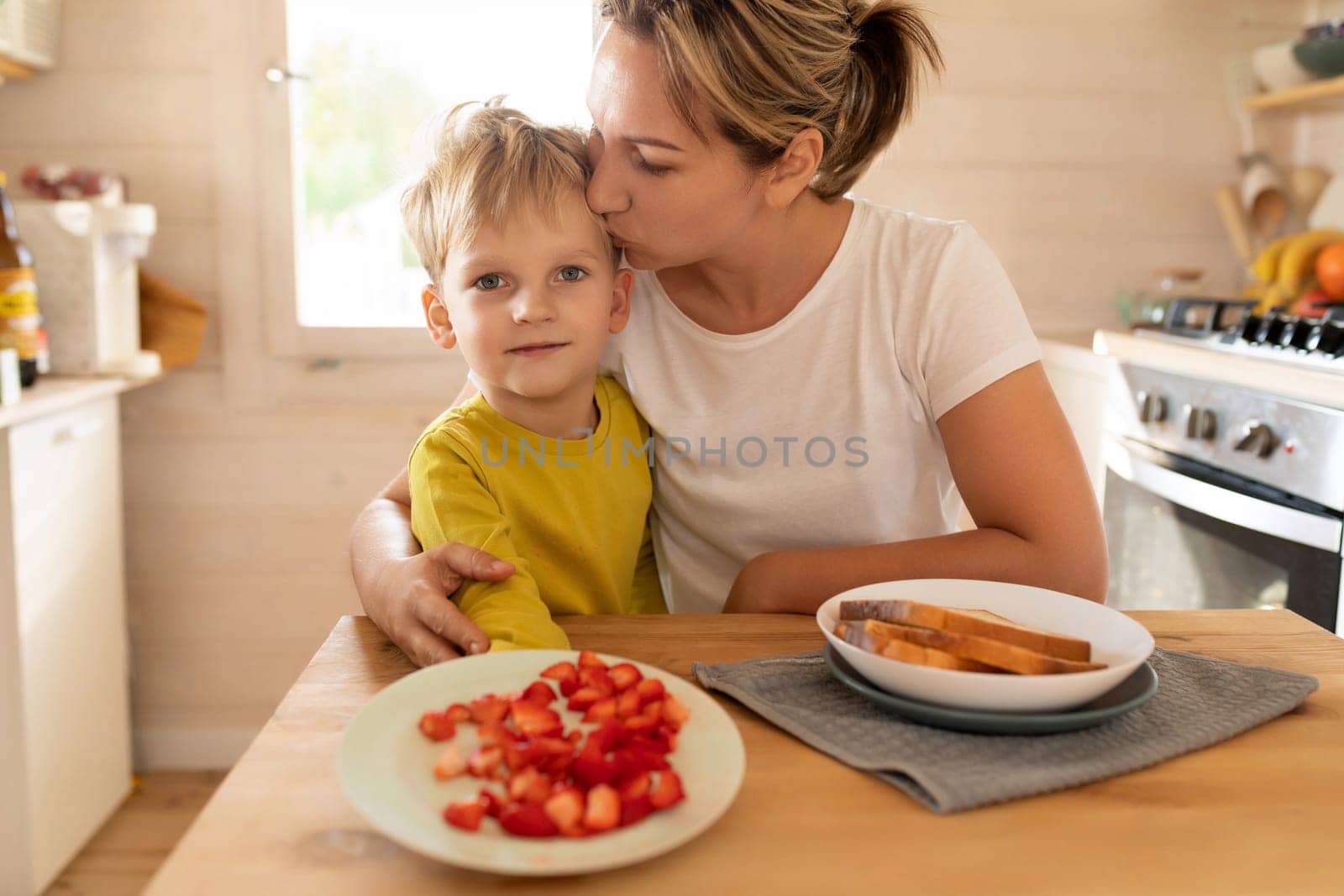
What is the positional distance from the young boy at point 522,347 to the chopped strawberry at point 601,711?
40 cm

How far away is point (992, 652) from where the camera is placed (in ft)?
2.45

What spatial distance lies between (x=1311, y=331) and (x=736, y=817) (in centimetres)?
162

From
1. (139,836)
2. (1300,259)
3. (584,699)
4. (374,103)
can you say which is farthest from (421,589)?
(1300,259)

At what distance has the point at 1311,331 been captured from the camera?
1866 millimetres

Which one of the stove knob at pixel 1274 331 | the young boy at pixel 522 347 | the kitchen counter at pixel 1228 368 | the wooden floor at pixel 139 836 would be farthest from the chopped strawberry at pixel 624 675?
the wooden floor at pixel 139 836

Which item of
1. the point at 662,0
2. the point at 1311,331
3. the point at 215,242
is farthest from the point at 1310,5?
the point at 215,242

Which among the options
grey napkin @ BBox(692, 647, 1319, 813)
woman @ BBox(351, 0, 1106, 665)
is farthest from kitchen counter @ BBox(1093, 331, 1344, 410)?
grey napkin @ BBox(692, 647, 1319, 813)

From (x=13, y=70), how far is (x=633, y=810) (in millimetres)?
2399

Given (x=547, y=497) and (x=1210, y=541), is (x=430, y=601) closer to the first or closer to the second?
(x=547, y=497)

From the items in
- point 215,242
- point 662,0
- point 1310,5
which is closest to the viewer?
point 662,0

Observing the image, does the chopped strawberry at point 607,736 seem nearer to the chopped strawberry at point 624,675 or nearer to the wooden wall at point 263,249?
the chopped strawberry at point 624,675

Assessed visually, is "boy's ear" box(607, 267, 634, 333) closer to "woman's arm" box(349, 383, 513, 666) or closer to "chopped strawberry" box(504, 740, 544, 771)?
"woman's arm" box(349, 383, 513, 666)

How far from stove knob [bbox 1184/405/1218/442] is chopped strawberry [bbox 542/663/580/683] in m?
1.57

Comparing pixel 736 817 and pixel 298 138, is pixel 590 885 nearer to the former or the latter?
pixel 736 817
